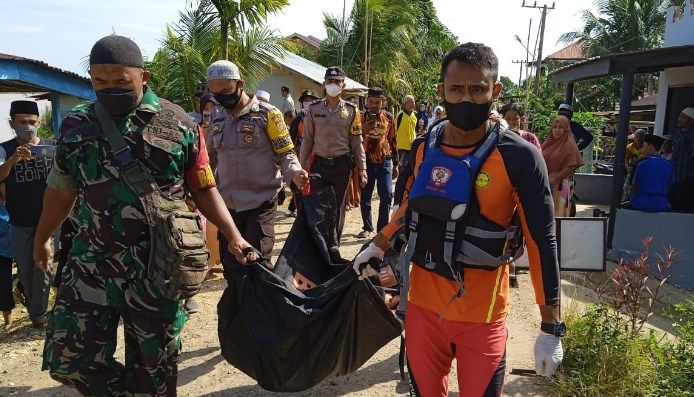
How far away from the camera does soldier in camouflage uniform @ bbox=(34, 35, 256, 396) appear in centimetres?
251

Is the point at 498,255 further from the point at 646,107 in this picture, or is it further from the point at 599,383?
the point at 646,107

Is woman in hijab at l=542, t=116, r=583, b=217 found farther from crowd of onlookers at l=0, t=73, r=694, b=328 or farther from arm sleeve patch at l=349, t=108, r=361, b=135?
arm sleeve patch at l=349, t=108, r=361, b=135

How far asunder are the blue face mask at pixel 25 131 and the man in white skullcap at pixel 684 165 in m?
7.14

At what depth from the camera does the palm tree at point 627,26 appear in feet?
106

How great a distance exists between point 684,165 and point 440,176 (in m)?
7.00

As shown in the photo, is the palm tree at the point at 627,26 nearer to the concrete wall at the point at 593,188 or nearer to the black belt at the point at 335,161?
the concrete wall at the point at 593,188

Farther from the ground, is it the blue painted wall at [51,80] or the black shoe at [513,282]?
the blue painted wall at [51,80]

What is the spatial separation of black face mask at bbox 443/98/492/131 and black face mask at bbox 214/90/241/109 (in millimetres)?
2194

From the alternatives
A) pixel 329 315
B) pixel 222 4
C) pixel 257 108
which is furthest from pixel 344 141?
pixel 222 4

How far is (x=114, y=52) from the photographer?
2.46 m

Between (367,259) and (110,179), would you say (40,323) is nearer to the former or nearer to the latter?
(110,179)

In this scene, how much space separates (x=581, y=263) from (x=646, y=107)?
22534 millimetres

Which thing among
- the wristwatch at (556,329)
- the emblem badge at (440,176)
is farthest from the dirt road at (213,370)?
the emblem badge at (440,176)

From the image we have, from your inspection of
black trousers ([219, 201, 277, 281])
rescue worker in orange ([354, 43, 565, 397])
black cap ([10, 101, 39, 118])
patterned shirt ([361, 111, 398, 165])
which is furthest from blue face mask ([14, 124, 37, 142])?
patterned shirt ([361, 111, 398, 165])
